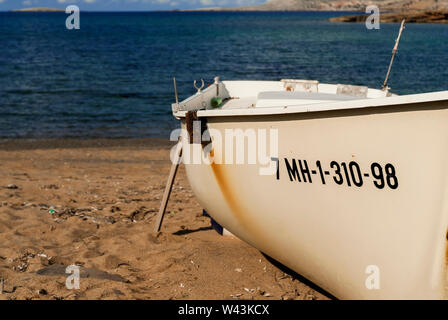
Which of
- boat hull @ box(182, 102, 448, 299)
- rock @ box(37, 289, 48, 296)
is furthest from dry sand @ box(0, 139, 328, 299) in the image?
boat hull @ box(182, 102, 448, 299)

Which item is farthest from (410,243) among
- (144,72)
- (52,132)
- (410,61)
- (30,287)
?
(410,61)

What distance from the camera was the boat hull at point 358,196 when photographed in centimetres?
372

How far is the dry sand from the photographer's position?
5.31 m

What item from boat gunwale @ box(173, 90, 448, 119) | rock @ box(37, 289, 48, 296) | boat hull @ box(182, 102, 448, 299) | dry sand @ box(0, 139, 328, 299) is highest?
boat gunwale @ box(173, 90, 448, 119)

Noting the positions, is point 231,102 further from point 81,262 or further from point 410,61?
A: point 410,61

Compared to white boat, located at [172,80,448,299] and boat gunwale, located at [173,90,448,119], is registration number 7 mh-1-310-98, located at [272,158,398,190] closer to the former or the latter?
white boat, located at [172,80,448,299]

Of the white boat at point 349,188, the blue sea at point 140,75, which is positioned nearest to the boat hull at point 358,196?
the white boat at point 349,188

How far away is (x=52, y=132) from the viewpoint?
54.0 ft

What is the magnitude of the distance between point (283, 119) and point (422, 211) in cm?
141

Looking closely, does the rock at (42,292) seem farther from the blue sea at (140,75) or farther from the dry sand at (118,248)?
the blue sea at (140,75)

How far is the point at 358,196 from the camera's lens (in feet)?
13.6

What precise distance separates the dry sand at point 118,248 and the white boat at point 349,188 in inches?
26.5

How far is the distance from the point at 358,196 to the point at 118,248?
350 cm

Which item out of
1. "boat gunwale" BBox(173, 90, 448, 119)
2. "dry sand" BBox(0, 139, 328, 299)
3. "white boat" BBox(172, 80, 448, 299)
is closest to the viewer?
"boat gunwale" BBox(173, 90, 448, 119)
